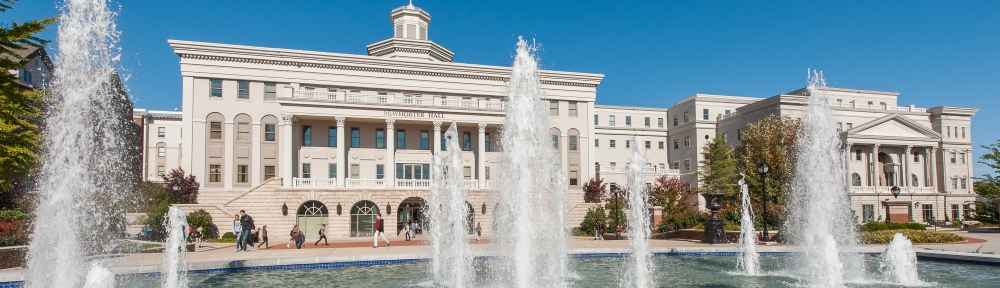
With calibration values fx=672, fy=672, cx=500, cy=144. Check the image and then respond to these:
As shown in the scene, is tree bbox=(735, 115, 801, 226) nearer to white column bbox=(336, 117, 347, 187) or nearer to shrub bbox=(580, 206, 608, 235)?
shrub bbox=(580, 206, 608, 235)

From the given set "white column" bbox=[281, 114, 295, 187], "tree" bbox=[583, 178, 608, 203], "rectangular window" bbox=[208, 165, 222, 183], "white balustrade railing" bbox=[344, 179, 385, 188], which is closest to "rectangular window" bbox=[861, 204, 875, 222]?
"tree" bbox=[583, 178, 608, 203]

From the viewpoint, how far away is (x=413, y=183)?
1753 inches

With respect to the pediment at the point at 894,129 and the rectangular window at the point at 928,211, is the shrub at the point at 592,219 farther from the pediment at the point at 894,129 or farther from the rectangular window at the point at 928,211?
the rectangular window at the point at 928,211

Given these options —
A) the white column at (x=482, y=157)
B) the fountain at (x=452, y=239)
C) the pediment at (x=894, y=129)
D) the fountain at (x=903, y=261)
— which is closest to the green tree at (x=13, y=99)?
the fountain at (x=452, y=239)

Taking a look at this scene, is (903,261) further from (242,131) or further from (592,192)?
(242,131)

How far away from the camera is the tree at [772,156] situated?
42.5 meters

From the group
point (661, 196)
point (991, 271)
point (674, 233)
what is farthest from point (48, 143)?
point (661, 196)

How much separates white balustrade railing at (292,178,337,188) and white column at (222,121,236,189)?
482cm

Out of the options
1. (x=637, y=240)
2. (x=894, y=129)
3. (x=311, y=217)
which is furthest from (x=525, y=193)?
(x=894, y=129)

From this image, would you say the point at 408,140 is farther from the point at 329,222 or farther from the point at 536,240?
the point at 536,240

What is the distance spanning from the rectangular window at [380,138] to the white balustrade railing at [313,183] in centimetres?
527

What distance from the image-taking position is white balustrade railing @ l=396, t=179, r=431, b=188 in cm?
4438

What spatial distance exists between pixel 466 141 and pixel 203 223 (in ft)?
61.8

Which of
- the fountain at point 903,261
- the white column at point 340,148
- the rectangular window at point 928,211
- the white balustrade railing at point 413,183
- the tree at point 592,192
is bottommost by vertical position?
the rectangular window at point 928,211
